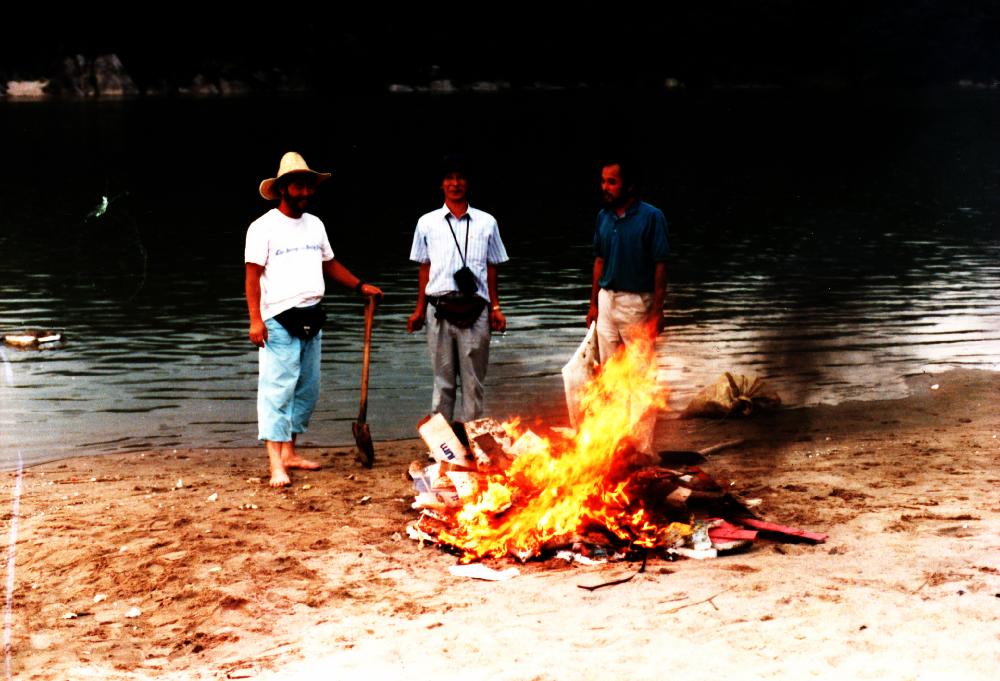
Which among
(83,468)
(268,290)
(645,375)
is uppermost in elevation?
(268,290)

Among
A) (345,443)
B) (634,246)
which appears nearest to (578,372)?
(634,246)

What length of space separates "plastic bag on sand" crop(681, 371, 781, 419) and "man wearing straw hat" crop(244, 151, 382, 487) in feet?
12.7

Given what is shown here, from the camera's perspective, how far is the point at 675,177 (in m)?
38.1

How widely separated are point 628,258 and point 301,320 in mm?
2105

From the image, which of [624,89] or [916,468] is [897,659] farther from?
[624,89]

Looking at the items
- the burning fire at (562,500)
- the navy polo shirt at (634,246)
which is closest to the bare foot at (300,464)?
the burning fire at (562,500)

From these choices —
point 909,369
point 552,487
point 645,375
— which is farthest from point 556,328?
point 552,487

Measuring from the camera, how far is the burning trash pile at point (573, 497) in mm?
6754

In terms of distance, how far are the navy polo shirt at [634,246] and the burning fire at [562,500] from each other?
0.80 meters

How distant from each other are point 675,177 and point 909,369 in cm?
2598

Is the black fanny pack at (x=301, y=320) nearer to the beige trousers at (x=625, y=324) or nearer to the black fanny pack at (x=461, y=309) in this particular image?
the black fanny pack at (x=461, y=309)

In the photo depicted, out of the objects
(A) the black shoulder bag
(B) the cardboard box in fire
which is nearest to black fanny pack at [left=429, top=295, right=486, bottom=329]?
(A) the black shoulder bag

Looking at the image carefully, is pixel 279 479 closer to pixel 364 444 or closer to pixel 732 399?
pixel 364 444

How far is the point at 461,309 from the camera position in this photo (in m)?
8.32
